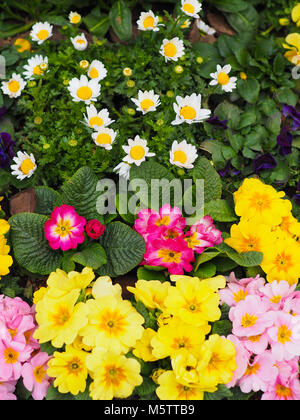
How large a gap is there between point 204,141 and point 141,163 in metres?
0.47

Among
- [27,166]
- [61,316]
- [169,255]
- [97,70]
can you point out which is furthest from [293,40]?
[61,316]

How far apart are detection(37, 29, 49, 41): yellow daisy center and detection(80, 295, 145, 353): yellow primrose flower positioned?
162 cm

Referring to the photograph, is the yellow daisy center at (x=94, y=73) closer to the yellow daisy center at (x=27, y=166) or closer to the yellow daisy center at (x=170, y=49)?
the yellow daisy center at (x=170, y=49)

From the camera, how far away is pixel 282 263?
2162 mm

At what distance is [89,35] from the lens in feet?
9.73

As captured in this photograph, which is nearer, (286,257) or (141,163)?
(286,257)

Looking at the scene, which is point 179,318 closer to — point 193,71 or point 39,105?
point 39,105

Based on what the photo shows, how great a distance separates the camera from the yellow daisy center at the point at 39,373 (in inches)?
75.6

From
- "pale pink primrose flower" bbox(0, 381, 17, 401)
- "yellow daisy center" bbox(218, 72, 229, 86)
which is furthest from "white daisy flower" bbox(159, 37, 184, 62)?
"pale pink primrose flower" bbox(0, 381, 17, 401)

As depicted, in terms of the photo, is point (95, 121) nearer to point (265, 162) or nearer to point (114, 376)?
point (265, 162)

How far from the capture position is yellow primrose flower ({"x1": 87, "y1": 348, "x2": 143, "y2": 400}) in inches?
69.7

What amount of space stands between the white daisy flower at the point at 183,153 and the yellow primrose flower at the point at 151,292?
664 millimetres

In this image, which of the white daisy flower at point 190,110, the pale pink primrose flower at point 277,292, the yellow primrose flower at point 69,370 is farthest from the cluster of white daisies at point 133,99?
the yellow primrose flower at point 69,370

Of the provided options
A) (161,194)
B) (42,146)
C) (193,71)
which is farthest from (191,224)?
(193,71)
